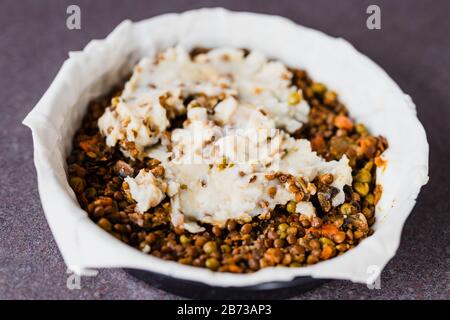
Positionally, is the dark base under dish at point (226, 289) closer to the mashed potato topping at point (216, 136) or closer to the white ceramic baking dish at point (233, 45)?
the white ceramic baking dish at point (233, 45)

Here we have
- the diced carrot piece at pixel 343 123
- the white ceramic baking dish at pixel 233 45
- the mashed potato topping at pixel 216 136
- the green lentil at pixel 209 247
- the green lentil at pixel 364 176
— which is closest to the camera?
the white ceramic baking dish at pixel 233 45

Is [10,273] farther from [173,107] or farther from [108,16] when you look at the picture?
[108,16]

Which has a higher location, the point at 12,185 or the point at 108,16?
the point at 108,16

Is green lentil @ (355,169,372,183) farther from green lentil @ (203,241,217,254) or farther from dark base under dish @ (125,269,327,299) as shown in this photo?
green lentil @ (203,241,217,254)

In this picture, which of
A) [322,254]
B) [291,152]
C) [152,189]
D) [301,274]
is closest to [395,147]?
[291,152]

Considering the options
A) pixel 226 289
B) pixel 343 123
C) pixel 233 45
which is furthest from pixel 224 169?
pixel 233 45

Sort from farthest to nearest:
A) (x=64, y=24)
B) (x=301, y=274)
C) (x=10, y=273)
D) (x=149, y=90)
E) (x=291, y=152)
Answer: (x=64, y=24)
(x=149, y=90)
(x=291, y=152)
(x=10, y=273)
(x=301, y=274)

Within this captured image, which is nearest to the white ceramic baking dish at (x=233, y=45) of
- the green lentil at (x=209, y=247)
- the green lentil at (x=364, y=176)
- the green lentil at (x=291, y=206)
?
the green lentil at (x=364, y=176)
